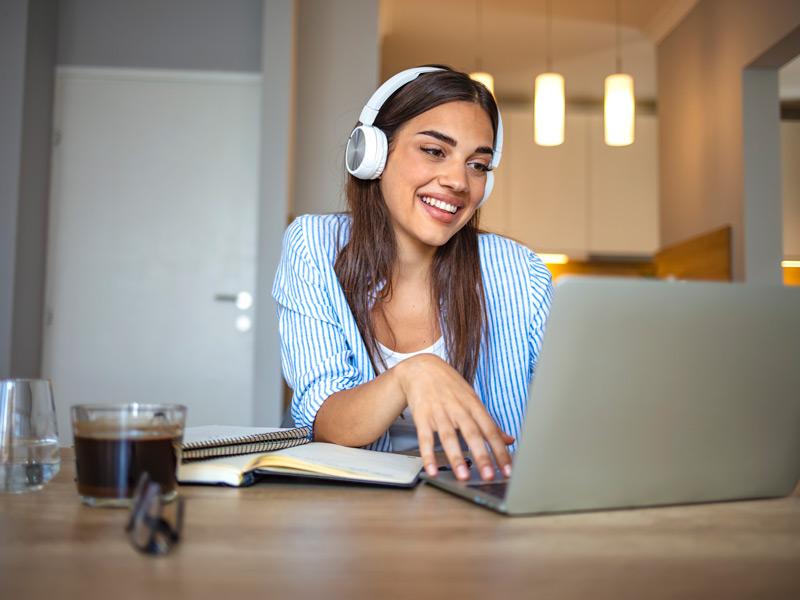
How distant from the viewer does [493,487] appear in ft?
2.46

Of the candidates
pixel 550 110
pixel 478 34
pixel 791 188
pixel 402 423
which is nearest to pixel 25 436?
pixel 402 423

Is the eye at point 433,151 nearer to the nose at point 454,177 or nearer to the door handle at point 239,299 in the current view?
the nose at point 454,177

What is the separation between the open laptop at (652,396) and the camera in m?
0.62

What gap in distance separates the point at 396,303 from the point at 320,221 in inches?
8.5

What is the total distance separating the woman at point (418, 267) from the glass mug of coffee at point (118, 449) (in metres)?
0.60

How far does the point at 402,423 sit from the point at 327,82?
2.70 metres

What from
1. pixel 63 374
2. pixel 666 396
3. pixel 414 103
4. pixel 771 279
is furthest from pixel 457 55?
pixel 666 396

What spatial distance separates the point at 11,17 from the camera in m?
3.43

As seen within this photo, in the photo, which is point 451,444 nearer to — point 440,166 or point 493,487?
point 493,487

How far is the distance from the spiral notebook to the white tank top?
1.27 feet

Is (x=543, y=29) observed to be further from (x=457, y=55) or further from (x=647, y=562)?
(x=647, y=562)

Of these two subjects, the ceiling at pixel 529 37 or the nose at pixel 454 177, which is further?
the ceiling at pixel 529 37

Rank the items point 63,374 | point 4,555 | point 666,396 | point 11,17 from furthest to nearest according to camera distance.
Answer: point 63,374 < point 11,17 < point 666,396 < point 4,555

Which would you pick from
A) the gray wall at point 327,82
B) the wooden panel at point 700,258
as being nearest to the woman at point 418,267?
the gray wall at point 327,82
